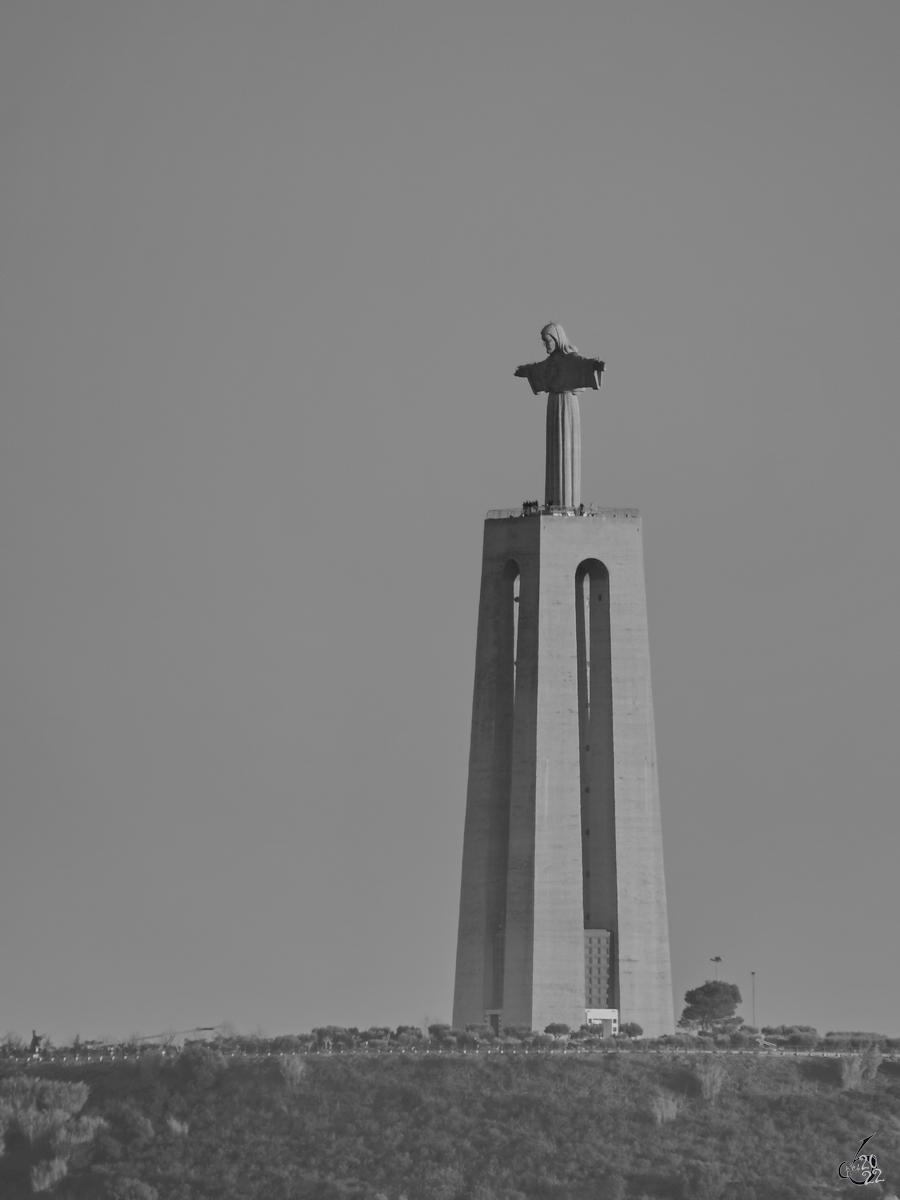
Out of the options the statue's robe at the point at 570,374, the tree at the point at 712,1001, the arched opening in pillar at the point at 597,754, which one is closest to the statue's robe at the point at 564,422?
the statue's robe at the point at 570,374

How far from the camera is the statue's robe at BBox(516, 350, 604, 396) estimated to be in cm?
12169

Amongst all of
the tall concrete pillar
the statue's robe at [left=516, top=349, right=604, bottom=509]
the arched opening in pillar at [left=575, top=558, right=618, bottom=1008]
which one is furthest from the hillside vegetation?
the statue's robe at [left=516, top=349, right=604, bottom=509]

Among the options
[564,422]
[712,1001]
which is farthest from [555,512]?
Result: [712,1001]

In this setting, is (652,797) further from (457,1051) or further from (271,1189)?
(271,1189)

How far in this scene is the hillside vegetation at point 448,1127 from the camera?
307ft

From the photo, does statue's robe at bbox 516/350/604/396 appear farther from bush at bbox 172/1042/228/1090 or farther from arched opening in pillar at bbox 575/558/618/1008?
bush at bbox 172/1042/228/1090

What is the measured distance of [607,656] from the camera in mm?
118250

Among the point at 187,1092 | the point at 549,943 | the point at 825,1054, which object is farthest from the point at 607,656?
the point at 187,1092

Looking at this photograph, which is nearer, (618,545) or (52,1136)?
(52,1136)

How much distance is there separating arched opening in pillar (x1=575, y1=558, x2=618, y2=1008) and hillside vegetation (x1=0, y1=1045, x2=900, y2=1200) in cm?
1441

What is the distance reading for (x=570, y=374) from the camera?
121938 millimetres

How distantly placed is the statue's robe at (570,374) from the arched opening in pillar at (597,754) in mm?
7756

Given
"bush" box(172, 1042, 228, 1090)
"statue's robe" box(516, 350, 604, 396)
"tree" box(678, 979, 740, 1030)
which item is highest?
"statue's robe" box(516, 350, 604, 396)

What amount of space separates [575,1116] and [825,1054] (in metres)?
12.6
